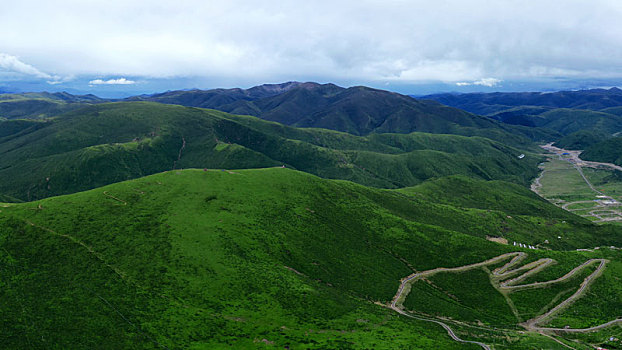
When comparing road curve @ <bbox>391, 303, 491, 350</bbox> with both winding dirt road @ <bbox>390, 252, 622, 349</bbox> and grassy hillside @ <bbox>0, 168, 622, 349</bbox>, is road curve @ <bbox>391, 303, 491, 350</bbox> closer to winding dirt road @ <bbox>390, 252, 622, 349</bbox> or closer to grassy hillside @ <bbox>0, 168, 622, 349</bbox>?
winding dirt road @ <bbox>390, 252, 622, 349</bbox>

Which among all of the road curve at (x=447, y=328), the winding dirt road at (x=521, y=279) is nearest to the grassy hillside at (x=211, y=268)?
the road curve at (x=447, y=328)

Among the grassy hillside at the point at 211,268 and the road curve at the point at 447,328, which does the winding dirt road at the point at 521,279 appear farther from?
the grassy hillside at the point at 211,268

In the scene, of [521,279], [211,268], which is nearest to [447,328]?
[521,279]

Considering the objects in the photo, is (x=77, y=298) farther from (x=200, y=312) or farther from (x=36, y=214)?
(x=36, y=214)

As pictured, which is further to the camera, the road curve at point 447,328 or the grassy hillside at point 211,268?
the road curve at point 447,328

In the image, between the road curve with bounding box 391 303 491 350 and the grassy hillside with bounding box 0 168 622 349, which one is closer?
the grassy hillside with bounding box 0 168 622 349

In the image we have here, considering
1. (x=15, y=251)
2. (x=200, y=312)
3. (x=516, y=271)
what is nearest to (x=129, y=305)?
(x=200, y=312)

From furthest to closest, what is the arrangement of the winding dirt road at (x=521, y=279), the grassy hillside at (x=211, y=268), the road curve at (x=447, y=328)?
the winding dirt road at (x=521, y=279), the road curve at (x=447, y=328), the grassy hillside at (x=211, y=268)

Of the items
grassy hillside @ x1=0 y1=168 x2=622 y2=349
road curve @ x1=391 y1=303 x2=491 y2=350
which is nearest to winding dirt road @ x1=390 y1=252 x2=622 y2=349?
road curve @ x1=391 y1=303 x2=491 y2=350
